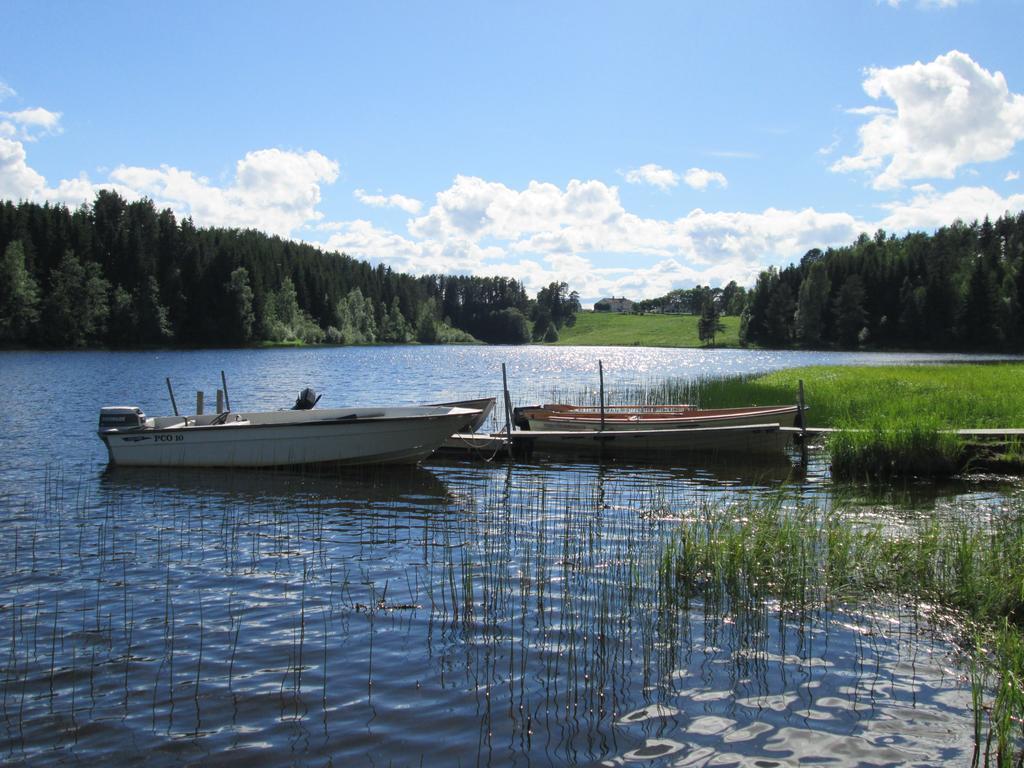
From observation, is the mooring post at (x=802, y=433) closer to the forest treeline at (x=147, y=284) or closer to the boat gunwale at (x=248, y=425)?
the boat gunwale at (x=248, y=425)

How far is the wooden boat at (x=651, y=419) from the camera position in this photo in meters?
23.1

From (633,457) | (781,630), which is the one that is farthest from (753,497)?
(781,630)

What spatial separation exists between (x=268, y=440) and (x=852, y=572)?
13910 mm

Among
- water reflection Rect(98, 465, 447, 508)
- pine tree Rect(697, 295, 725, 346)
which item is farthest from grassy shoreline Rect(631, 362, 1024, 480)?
pine tree Rect(697, 295, 725, 346)

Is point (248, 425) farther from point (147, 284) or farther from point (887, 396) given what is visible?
point (147, 284)

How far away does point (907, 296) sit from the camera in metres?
116

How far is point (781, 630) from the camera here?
27.3ft

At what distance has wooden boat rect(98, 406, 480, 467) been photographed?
19.7m

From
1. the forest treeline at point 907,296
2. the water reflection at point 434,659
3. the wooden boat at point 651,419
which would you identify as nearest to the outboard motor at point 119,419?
A: the water reflection at point 434,659

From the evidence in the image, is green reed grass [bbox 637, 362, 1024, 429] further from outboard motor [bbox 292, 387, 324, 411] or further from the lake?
outboard motor [bbox 292, 387, 324, 411]

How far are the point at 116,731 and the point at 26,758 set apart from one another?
2.04 feet

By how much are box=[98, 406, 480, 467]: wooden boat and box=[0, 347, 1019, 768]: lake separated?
440 cm

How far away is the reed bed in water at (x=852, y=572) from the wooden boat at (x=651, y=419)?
11.9 metres

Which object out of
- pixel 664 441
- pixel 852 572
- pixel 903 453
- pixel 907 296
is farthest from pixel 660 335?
pixel 852 572
